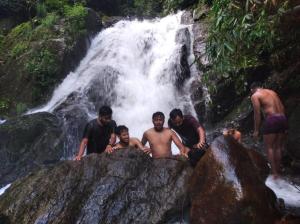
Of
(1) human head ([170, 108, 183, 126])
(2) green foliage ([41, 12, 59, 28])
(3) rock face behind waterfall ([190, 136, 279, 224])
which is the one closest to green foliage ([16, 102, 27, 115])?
(2) green foliage ([41, 12, 59, 28])

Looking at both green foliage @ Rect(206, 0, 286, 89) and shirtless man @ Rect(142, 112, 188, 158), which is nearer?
green foliage @ Rect(206, 0, 286, 89)

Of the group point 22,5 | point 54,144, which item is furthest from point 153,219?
point 22,5

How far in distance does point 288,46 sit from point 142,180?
5156mm

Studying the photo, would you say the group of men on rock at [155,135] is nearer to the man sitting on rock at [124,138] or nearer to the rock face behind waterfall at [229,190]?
the man sitting on rock at [124,138]

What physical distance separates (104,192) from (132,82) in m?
7.81

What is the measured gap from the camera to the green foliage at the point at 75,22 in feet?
47.4

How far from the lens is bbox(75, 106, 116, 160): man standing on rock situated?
6.30 meters

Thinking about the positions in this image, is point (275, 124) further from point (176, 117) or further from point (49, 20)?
point (49, 20)

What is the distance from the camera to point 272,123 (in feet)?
21.3

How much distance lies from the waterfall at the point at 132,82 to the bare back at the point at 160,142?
431cm

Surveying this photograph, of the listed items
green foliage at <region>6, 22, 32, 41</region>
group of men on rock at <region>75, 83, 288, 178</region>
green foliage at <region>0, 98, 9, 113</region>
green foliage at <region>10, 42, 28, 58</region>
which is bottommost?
green foliage at <region>0, 98, 9, 113</region>

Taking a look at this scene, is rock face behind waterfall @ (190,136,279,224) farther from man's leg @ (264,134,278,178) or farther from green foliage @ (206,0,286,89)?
man's leg @ (264,134,278,178)

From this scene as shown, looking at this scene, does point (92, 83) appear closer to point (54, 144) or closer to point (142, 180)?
point (54, 144)

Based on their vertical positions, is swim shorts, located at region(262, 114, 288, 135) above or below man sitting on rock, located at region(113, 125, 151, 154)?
below
